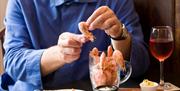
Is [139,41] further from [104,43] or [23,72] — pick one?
[23,72]

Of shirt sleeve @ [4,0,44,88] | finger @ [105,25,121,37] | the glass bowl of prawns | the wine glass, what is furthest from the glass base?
shirt sleeve @ [4,0,44,88]

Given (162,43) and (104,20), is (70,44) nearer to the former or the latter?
(104,20)

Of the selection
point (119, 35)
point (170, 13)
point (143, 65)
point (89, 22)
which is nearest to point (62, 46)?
point (89, 22)

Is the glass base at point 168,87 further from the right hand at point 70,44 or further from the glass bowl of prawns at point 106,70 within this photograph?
the right hand at point 70,44

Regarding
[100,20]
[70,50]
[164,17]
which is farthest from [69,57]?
[164,17]

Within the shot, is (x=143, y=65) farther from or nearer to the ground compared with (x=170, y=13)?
nearer to the ground

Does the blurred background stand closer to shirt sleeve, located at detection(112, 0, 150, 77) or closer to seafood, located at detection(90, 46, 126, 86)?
shirt sleeve, located at detection(112, 0, 150, 77)

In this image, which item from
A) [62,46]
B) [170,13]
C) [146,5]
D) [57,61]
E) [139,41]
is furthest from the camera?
[146,5]

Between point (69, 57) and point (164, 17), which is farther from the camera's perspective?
point (164, 17)
